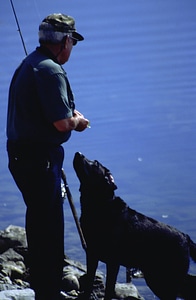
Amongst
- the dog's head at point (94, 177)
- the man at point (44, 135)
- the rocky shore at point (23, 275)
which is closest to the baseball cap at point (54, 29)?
the man at point (44, 135)

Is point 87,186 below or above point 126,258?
above

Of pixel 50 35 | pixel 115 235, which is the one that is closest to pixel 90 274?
Answer: pixel 115 235

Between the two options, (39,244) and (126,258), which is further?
(126,258)

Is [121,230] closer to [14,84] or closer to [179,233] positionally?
[179,233]

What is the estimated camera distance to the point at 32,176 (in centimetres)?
449

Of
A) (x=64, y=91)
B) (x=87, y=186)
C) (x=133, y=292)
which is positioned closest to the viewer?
(x=64, y=91)

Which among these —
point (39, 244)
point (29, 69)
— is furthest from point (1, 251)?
point (29, 69)

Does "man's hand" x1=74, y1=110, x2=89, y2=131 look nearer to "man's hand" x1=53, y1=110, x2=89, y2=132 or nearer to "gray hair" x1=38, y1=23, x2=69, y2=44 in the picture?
"man's hand" x1=53, y1=110, x2=89, y2=132

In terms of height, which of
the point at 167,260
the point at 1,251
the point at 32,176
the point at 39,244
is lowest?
the point at 1,251

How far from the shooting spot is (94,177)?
5.57 meters

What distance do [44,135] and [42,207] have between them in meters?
0.45

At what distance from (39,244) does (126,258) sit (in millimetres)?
1284

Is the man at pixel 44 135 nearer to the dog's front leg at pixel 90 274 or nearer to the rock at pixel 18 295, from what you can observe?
the rock at pixel 18 295

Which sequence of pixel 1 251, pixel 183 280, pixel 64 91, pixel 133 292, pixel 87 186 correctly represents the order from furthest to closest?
pixel 1 251 < pixel 133 292 < pixel 183 280 < pixel 87 186 < pixel 64 91
